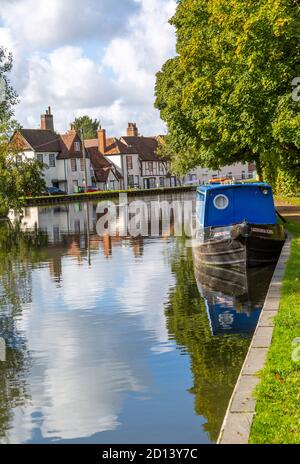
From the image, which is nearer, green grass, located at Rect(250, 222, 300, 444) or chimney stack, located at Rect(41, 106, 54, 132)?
green grass, located at Rect(250, 222, 300, 444)

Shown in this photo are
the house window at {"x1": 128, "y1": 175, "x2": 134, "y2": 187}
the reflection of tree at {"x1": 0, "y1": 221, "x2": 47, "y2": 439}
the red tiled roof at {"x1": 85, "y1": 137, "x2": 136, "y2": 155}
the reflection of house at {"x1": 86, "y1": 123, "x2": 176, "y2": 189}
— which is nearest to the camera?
the reflection of tree at {"x1": 0, "y1": 221, "x2": 47, "y2": 439}

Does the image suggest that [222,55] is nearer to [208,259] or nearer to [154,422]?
[208,259]

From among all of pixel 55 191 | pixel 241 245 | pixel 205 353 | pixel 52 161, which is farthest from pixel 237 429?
pixel 52 161

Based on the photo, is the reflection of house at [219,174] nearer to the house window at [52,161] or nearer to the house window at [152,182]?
the house window at [152,182]

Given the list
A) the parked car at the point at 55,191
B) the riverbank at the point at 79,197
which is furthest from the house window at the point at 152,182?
the parked car at the point at 55,191

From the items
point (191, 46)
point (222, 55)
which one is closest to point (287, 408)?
point (222, 55)

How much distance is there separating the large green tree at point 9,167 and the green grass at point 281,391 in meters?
36.8

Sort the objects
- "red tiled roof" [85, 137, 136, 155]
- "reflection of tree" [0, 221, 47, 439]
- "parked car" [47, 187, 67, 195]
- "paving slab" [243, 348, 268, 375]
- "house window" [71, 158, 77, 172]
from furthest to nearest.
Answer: "red tiled roof" [85, 137, 136, 155], "house window" [71, 158, 77, 172], "parked car" [47, 187, 67, 195], "reflection of tree" [0, 221, 47, 439], "paving slab" [243, 348, 268, 375]

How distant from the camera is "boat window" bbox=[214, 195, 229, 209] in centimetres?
2236

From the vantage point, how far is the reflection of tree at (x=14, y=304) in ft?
34.2

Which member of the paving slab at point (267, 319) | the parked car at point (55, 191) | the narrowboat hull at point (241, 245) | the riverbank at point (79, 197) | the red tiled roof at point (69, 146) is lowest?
the paving slab at point (267, 319)

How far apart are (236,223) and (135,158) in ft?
327

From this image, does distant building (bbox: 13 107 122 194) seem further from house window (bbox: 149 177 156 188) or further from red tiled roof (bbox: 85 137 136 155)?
house window (bbox: 149 177 156 188)

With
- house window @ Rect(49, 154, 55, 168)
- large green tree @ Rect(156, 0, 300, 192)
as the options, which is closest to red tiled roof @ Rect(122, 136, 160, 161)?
house window @ Rect(49, 154, 55, 168)
